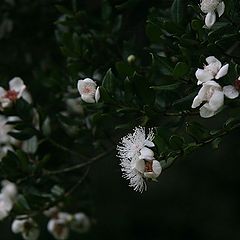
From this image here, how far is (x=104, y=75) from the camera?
183 cm

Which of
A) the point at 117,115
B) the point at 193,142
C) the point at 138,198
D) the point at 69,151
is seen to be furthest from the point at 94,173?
the point at 193,142

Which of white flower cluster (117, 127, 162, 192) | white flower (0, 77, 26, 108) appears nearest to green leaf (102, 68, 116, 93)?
white flower cluster (117, 127, 162, 192)

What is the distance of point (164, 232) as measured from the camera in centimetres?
350

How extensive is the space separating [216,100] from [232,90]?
0.05 metres

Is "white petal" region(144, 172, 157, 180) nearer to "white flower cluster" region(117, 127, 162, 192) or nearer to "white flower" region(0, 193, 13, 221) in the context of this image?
"white flower cluster" region(117, 127, 162, 192)

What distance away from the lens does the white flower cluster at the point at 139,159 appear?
135cm

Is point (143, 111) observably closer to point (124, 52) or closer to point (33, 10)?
point (124, 52)

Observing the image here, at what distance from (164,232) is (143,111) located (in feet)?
6.75

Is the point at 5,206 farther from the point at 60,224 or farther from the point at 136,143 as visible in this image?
the point at 136,143

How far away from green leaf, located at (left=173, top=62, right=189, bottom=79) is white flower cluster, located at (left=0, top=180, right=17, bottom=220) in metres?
0.70

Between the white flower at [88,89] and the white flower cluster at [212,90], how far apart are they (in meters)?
0.23

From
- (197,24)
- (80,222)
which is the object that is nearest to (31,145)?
(80,222)

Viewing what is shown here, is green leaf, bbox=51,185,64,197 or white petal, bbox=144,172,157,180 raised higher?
white petal, bbox=144,172,157,180

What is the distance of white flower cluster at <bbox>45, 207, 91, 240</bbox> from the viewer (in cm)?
210
